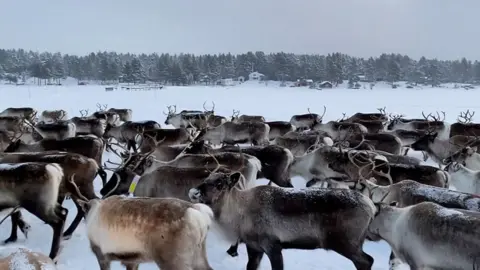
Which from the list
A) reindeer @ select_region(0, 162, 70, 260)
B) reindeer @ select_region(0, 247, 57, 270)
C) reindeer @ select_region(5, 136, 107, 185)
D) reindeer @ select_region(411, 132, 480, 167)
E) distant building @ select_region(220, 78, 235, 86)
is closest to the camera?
reindeer @ select_region(0, 247, 57, 270)

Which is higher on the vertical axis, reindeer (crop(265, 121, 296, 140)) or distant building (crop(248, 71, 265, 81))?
distant building (crop(248, 71, 265, 81))

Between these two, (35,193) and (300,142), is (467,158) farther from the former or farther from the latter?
(35,193)

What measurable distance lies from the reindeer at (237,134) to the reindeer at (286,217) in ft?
26.8

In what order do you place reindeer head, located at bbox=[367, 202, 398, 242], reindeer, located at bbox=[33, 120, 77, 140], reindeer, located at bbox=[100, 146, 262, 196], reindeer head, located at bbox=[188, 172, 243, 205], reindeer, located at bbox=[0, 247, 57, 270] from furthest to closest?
1. reindeer, located at bbox=[33, 120, 77, 140]
2. reindeer, located at bbox=[100, 146, 262, 196]
3. reindeer head, located at bbox=[188, 172, 243, 205]
4. reindeer head, located at bbox=[367, 202, 398, 242]
5. reindeer, located at bbox=[0, 247, 57, 270]

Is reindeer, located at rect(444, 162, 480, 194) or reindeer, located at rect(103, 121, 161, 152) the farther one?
reindeer, located at rect(103, 121, 161, 152)

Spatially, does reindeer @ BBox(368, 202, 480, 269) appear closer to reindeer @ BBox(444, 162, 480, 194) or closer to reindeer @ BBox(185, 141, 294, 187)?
reindeer @ BBox(444, 162, 480, 194)

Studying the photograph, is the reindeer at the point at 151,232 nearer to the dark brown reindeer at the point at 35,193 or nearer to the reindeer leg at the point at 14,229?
the dark brown reindeer at the point at 35,193

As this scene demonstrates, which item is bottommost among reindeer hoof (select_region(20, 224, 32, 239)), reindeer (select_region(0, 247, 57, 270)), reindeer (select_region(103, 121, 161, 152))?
reindeer hoof (select_region(20, 224, 32, 239))

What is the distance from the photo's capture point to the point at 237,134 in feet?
45.8

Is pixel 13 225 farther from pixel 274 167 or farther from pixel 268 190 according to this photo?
pixel 274 167

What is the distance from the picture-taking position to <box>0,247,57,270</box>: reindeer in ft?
8.80

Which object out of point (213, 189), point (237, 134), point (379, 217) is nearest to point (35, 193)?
point (213, 189)

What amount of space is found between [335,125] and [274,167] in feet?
19.9

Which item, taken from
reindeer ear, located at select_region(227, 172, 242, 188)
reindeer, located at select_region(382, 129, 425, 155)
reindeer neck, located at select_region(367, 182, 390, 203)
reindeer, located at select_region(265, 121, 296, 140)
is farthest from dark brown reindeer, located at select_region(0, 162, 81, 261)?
reindeer, located at select_region(382, 129, 425, 155)
